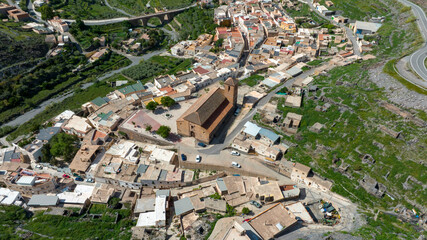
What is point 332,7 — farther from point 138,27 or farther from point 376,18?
point 138,27

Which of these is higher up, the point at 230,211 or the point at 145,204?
the point at 230,211

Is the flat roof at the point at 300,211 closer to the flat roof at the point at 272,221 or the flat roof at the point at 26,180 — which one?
the flat roof at the point at 272,221

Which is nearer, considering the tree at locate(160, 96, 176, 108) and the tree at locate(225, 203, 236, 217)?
the tree at locate(225, 203, 236, 217)

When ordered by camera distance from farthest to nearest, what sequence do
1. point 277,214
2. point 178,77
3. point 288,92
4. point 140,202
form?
point 178,77 → point 288,92 → point 140,202 → point 277,214

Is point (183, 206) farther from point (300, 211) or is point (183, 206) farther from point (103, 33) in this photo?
point (103, 33)

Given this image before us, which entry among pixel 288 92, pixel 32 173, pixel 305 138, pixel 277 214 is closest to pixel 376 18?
pixel 288 92

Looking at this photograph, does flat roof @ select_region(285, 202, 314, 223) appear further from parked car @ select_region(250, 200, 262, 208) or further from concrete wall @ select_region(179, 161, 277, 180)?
concrete wall @ select_region(179, 161, 277, 180)

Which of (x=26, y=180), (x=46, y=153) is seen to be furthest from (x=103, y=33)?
(x=26, y=180)

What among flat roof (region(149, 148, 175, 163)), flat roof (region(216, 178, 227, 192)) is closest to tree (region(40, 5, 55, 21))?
flat roof (region(149, 148, 175, 163))
